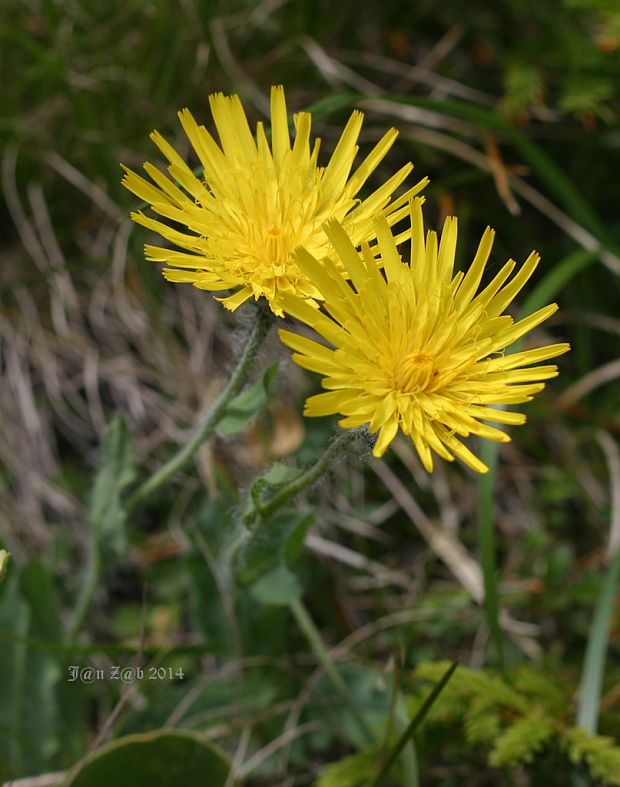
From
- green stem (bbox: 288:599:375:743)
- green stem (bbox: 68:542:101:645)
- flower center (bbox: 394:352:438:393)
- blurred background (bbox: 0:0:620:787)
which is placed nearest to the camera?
flower center (bbox: 394:352:438:393)

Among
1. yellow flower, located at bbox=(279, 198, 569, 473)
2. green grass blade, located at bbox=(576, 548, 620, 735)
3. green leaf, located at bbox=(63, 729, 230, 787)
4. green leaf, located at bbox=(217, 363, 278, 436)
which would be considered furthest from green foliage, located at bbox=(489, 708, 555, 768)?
green leaf, located at bbox=(217, 363, 278, 436)

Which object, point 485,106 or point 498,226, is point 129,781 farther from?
point 485,106

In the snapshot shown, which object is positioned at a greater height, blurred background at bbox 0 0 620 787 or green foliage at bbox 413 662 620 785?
blurred background at bbox 0 0 620 787

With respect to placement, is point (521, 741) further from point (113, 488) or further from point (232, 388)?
point (113, 488)

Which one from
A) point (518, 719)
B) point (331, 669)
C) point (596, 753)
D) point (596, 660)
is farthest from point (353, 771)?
point (596, 660)

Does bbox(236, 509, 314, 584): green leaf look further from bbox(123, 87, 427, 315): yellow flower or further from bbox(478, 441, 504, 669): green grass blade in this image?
bbox(123, 87, 427, 315): yellow flower

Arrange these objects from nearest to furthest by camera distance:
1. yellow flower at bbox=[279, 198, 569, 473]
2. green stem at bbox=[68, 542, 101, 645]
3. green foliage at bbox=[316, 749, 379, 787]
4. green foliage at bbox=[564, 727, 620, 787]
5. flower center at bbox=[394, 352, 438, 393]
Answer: yellow flower at bbox=[279, 198, 569, 473] < flower center at bbox=[394, 352, 438, 393] < green foliage at bbox=[564, 727, 620, 787] < green foliage at bbox=[316, 749, 379, 787] < green stem at bbox=[68, 542, 101, 645]

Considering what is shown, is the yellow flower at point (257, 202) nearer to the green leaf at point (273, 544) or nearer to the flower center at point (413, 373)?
the flower center at point (413, 373)
